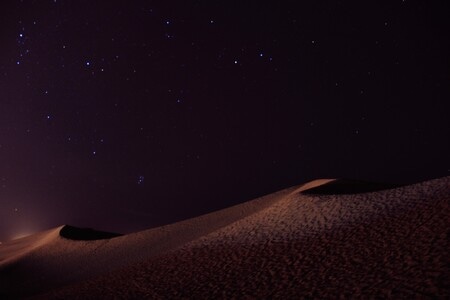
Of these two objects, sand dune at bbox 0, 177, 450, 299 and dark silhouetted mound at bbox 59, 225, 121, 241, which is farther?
dark silhouetted mound at bbox 59, 225, 121, 241

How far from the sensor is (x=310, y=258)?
92.3 inches

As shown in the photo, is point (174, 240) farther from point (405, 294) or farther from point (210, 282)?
point (405, 294)

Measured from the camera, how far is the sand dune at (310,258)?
1.79m

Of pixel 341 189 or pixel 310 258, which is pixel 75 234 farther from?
pixel 310 258

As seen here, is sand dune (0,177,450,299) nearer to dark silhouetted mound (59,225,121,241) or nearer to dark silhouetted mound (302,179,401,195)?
dark silhouetted mound (302,179,401,195)

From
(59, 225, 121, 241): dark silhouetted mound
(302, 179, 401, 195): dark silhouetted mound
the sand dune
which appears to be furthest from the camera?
(59, 225, 121, 241): dark silhouetted mound

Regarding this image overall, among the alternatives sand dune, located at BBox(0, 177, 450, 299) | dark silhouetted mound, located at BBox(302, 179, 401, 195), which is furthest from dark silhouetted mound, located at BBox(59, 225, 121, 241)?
dark silhouetted mound, located at BBox(302, 179, 401, 195)

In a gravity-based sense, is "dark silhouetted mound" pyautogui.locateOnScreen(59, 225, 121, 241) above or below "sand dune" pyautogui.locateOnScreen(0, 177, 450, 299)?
above

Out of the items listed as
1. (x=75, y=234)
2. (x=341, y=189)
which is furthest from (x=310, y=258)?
(x=75, y=234)

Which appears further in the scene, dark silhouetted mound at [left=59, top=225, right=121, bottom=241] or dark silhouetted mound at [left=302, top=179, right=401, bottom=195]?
dark silhouetted mound at [left=59, top=225, right=121, bottom=241]

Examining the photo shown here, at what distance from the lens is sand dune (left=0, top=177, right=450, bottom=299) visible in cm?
179

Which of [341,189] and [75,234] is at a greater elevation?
[75,234]

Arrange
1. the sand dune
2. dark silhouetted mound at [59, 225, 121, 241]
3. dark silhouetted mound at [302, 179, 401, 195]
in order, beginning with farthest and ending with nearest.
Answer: dark silhouetted mound at [59, 225, 121, 241] → dark silhouetted mound at [302, 179, 401, 195] → the sand dune

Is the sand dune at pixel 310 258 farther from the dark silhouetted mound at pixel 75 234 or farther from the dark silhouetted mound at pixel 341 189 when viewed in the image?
the dark silhouetted mound at pixel 75 234
